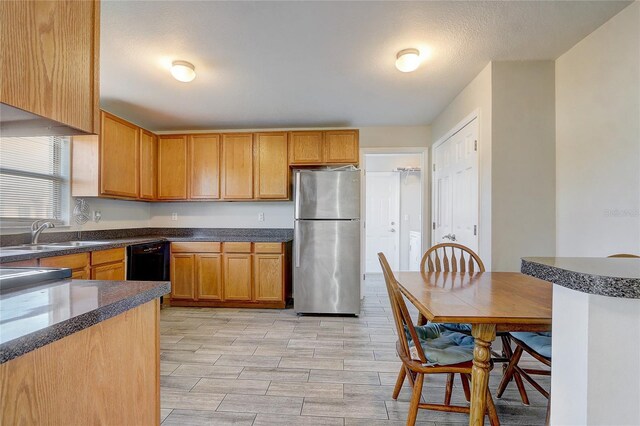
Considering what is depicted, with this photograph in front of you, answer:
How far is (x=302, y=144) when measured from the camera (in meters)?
3.86

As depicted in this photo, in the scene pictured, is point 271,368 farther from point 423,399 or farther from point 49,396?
point 49,396

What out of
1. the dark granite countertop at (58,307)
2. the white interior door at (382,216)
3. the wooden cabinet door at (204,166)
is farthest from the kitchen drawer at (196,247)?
the white interior door at (382,216)

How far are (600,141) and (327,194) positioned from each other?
7.82 feet

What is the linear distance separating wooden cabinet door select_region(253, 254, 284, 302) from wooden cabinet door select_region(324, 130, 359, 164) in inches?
57.2

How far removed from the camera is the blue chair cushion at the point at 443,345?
1438 millimetres

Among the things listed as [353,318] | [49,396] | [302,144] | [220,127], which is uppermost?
[220,127]

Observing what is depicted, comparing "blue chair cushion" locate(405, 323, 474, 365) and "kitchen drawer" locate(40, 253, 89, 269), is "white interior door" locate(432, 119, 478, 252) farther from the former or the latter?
"kitchen drawer" locate(40, 253, 89, 269)

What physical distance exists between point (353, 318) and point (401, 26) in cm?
287

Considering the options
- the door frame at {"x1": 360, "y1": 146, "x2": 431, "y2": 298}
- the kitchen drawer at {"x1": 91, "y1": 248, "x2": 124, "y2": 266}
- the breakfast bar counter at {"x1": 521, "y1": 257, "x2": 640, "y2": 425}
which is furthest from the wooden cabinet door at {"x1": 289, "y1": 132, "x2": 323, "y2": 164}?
the breakfast bar counter at {"x1": 521, "y1": 257, "x2": 640, "y2": 425}

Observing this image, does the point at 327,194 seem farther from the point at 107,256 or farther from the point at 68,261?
the point at 68,261

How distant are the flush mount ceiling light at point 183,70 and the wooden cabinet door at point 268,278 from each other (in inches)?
82.4

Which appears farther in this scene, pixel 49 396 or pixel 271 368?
pixel 271 368

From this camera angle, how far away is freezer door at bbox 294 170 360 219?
11.4 ft

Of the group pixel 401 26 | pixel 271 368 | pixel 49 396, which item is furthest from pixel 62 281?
pixel 401 26
